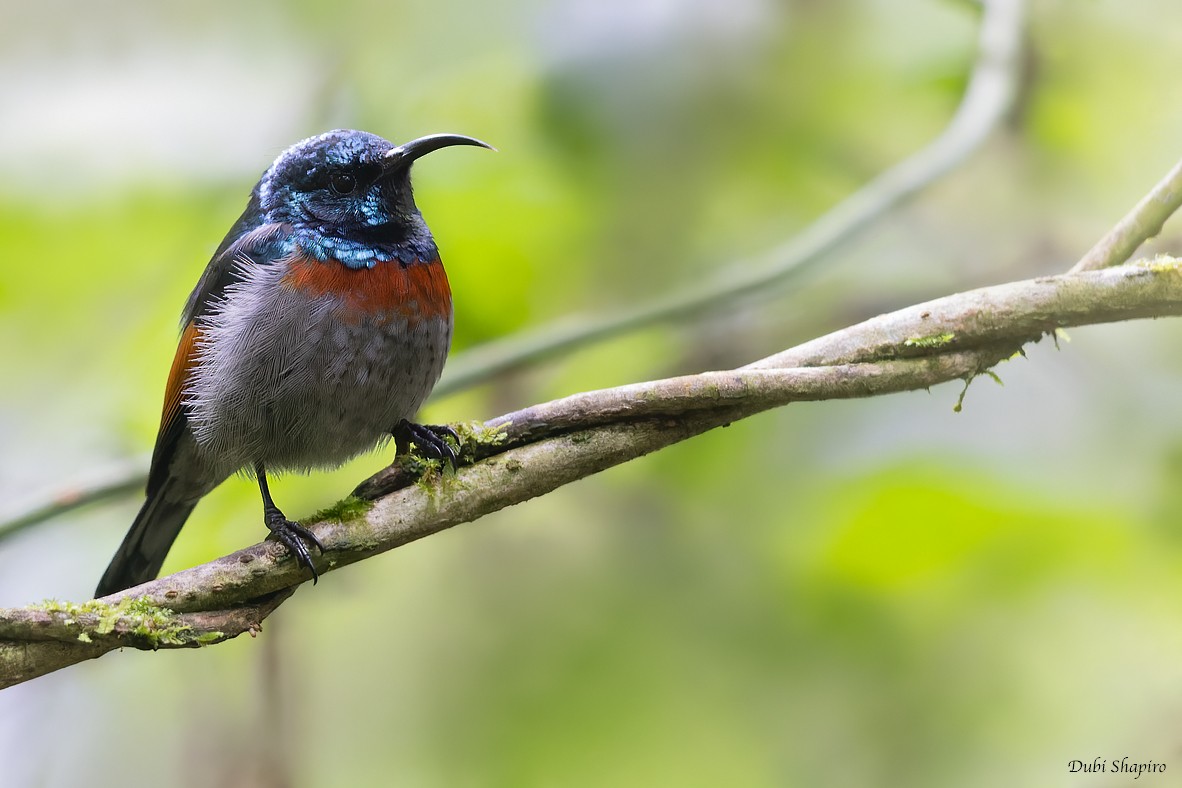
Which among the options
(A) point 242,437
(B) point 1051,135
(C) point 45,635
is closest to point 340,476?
(A) point 242,437

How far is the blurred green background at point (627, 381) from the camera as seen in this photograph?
2.72 meters

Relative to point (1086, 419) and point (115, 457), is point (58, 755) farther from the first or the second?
point (1086, 419)

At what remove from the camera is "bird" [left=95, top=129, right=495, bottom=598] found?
8.42 ft

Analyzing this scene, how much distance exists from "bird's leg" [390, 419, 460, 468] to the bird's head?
0.51 meters

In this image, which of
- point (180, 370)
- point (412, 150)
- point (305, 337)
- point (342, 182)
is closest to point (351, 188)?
point (342, 182)

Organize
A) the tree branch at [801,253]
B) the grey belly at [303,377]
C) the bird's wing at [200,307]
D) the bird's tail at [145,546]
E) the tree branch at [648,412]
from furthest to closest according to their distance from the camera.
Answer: the tree branch at [801,253] < the bird's tail at [145,546] < the bird's wing at [200,307] < the grey belly at [303,377] < the tree branch at [648,412]

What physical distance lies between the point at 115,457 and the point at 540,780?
157 centimetres

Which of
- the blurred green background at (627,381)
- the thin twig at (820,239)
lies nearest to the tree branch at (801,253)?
the thin twig at (820,239)

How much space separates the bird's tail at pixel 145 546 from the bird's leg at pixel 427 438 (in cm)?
67

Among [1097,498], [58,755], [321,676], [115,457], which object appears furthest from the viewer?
[321,676]

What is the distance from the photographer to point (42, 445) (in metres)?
3.07

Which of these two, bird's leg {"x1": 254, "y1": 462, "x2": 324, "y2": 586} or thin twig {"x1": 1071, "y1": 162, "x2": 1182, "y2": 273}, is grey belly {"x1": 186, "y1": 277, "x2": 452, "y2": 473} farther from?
thin twig {"x1": 1071, "y1": 162, "x2": 1182, "y2": 273}

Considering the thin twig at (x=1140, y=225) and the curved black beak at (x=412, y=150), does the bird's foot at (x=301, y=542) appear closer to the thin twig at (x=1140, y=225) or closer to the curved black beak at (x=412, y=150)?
the curved black beak at (x=412, y=150)

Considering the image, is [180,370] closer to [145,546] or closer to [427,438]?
[145,546]
